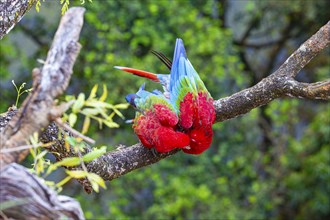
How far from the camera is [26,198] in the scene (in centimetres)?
112

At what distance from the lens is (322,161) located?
4652 millimetres

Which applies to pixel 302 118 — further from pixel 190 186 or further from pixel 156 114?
pixel 156 114

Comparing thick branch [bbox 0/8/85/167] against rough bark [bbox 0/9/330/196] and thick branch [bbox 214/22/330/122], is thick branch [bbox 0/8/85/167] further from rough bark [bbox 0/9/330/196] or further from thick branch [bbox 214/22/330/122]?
thick branch [bbox 214/22/330/122]

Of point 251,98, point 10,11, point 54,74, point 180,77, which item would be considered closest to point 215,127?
point 180,77

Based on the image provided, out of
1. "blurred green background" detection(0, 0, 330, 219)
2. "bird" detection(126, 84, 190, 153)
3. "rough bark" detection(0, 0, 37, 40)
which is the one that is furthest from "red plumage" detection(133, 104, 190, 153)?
"blurred green background" detection(0, 0, 330, 219)

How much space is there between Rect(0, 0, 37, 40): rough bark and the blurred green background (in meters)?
2.34

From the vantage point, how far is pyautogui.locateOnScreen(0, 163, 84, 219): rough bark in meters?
1.12

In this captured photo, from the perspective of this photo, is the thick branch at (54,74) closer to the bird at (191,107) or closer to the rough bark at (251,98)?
the rough bark at (251,98)

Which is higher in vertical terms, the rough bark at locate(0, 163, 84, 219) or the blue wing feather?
the blue wing feather

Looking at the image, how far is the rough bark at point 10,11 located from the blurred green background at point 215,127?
234cm

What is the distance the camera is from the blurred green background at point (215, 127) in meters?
4.37

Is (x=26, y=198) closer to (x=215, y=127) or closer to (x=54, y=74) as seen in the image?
(x=54, y=74)

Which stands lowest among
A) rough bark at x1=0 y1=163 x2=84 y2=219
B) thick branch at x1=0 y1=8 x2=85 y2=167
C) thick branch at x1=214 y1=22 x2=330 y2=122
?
rough bark at x1=0 y1=163 x2=84 y2=219

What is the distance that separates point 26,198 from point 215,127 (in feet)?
11.2
